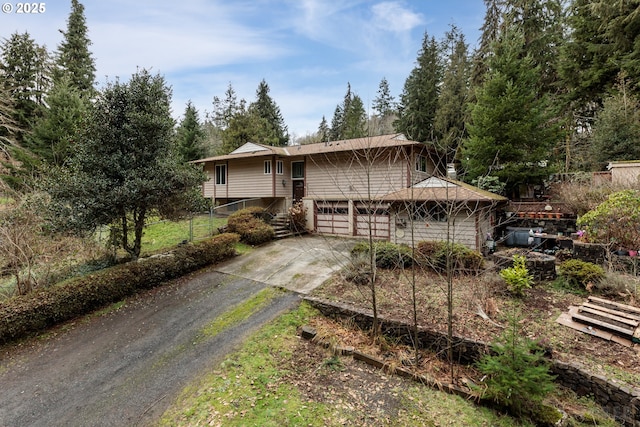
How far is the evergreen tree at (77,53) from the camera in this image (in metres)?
22.7

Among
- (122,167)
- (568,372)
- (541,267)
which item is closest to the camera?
(568,372)

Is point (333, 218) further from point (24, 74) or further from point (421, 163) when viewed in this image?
point (24, 74)

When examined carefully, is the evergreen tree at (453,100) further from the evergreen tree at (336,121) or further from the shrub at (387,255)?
the evergreen tree at (336,121)

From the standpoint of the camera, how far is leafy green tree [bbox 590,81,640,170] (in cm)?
1341

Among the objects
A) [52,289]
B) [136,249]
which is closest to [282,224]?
[136,249]

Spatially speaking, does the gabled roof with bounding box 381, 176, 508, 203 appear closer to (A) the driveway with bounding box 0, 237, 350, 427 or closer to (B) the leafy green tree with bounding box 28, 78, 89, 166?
(A) the driveway with bounding box 0, 237, 350, 427

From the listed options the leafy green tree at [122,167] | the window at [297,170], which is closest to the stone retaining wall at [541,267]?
the leafy green tree at [122,167]

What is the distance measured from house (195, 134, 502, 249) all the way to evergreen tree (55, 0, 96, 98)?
1430 cm

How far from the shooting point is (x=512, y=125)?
13.5 m

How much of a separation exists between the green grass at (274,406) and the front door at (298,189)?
42.0 ft

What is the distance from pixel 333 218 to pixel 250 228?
15.5 ft

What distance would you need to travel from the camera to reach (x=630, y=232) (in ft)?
26.2
